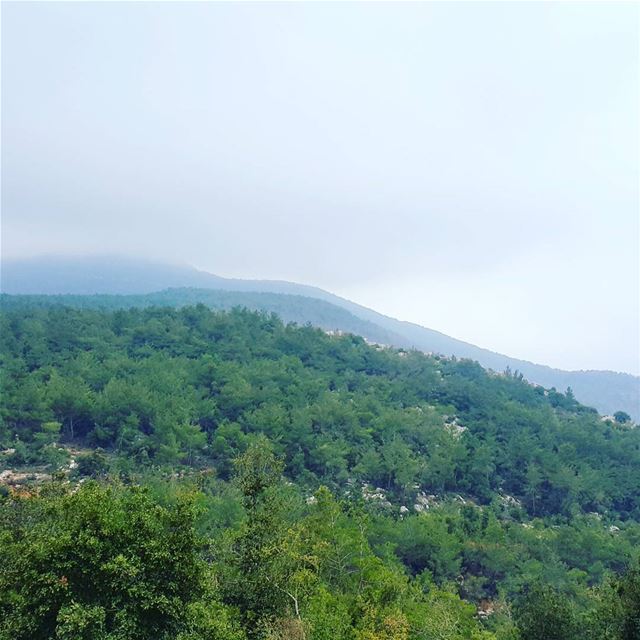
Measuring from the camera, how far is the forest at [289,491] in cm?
912

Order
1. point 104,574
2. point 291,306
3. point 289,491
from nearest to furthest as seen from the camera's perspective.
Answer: point 104,574, point 289,491, point 291,306

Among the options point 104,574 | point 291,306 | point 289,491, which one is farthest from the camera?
point 291,306

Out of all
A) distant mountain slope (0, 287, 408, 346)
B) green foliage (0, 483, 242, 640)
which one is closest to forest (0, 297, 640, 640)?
green foliage (0, 483, 242, 640)

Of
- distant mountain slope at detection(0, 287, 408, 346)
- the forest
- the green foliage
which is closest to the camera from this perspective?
the green foliage

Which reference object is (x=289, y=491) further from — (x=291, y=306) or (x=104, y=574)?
(x=291, y=306)

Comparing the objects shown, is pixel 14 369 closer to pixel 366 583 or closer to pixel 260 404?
pixel 260 404

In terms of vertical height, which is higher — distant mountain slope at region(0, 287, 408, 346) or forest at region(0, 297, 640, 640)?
distant mountain slope at region(0, 287, 408, 346)

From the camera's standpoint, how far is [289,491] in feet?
87.0

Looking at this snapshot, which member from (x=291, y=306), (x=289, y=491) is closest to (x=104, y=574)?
(x=289, y=491)

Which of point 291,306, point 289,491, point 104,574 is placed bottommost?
point 289,491

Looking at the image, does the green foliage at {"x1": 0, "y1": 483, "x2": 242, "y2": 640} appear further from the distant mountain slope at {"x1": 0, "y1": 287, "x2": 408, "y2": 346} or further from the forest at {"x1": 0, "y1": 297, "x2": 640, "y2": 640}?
the distant mountain slope at {"x1": 0, "y1": 287, "x2": 408, "y2": 346}

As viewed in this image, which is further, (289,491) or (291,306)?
(291,306)

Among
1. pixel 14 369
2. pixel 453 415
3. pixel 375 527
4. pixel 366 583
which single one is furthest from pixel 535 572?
pixel 14 369

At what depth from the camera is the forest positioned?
359 inches
